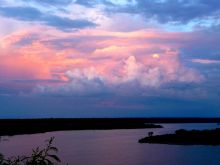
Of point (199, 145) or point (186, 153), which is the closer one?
point (186, 153)

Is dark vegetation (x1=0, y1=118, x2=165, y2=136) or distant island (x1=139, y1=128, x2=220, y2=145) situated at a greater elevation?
dark vegetation (x1=0, y1=118, x2=165, y2=136)

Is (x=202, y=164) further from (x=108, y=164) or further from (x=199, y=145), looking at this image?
(x=199, y=145)

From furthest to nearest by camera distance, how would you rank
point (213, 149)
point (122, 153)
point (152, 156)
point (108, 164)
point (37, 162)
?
point (213, 149) → point (122, 153) → point (152, 156) → point (108, 164) → point (37, 162)

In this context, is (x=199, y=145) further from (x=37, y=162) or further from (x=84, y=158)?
(x=37, y=162)

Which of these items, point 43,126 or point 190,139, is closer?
point 190,139

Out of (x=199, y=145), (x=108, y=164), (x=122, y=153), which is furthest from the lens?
(x=199, y=145)

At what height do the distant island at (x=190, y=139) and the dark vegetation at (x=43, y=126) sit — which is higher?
the dark vegetation at (x=43, y=126)

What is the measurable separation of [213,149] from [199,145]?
20.5ft

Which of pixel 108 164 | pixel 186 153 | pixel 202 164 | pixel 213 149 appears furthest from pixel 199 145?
pixel 108 164

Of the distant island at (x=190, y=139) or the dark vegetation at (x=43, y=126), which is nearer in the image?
the distant island at (x=190, y=139)

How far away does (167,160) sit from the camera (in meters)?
42.5

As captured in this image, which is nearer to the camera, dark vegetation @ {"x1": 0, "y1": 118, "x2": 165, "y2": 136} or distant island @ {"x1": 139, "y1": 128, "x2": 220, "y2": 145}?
distant island @ {"x1": 139, "y1": 128, "x2": 220, "y2": 145}

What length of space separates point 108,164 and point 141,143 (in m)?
24.7

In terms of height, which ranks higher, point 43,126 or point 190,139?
point 43,126
